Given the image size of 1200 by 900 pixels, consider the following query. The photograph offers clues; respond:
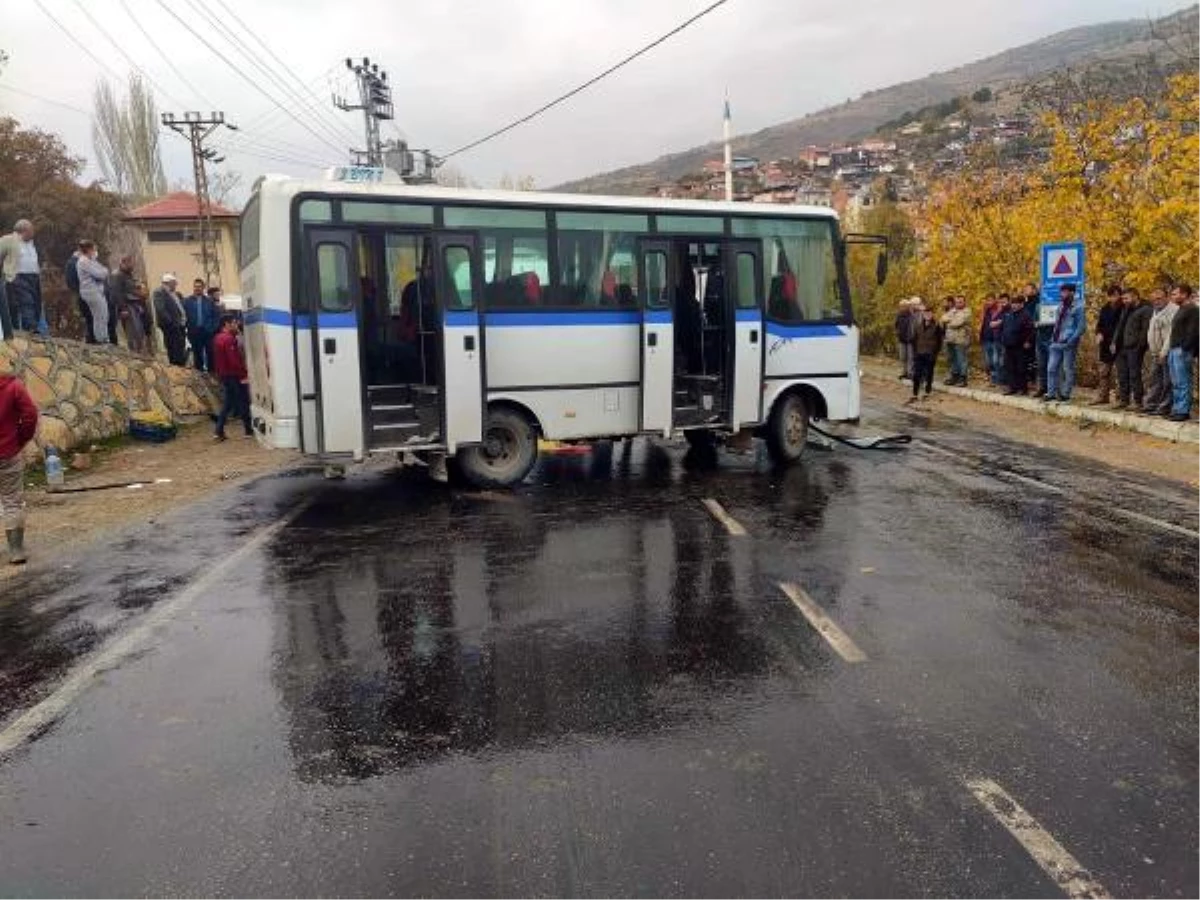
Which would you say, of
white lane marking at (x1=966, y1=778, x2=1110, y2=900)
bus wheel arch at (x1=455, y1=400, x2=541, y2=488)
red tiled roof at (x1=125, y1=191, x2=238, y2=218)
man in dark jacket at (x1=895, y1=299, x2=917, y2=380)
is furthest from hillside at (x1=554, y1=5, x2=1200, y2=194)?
white lane marking at (x1=966, y1=778, x2=1110, y2=900)

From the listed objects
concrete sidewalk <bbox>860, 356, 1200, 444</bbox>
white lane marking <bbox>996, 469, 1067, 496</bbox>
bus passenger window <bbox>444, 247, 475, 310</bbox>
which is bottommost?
white lane marking <bbox>996, 469, 1067, 496</bbox>

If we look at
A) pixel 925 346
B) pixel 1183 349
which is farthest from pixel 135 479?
pixel 925 346

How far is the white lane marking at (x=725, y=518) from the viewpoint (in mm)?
8180


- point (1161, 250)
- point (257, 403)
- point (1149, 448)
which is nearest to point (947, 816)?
point (257, 403)

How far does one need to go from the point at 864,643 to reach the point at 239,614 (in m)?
4.05

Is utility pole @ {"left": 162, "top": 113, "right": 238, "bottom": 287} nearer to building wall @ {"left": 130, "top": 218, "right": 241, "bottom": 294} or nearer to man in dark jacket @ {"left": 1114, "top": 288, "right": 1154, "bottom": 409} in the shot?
building wall @ {"left": 130, "top": 218, "right": 241, "bottom": 294}

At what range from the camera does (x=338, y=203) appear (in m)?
9.23

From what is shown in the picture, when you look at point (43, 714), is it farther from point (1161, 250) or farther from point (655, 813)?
point (1161, 250)

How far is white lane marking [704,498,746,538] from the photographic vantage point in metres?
8.18

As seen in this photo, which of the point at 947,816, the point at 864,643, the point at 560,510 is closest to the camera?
the point at 947,816

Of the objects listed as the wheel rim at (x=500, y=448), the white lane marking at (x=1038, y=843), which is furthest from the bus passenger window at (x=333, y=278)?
the white lane marking at (x=1038, y=843)

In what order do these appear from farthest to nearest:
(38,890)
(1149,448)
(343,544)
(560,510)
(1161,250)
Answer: (1161,250) < (1149,448) < (560,510) < (343,544) < (38,890)

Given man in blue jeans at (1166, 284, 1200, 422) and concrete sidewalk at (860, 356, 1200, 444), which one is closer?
man in blue jeans at (1166, 284, 1200, 422)

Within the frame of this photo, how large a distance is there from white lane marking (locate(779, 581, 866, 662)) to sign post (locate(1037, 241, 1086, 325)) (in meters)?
12.5
